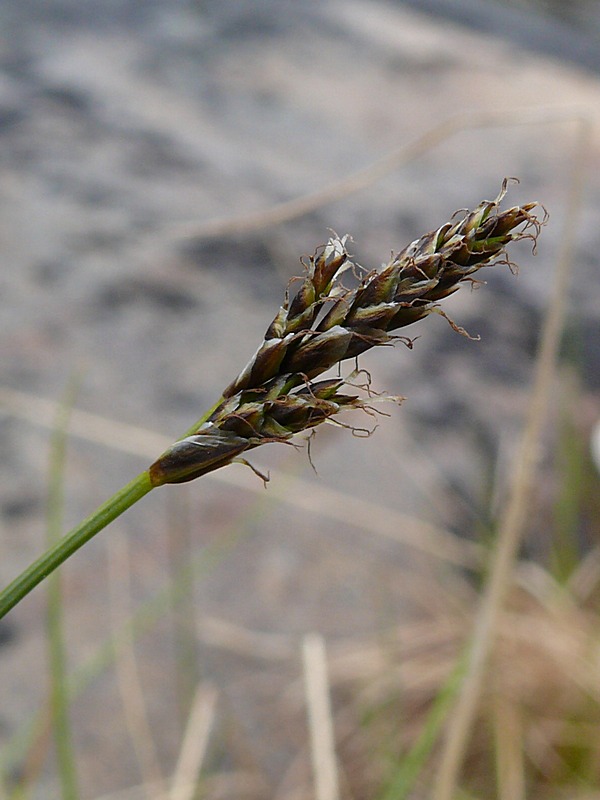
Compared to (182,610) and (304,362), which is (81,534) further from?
(182,610)

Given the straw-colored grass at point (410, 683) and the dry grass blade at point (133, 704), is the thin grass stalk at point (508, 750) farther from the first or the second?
the dry grass blade at point (133, 704)

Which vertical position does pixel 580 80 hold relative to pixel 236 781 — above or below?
above

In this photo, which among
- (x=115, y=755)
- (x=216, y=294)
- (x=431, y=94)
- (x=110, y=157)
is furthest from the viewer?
(x=431, y=94)

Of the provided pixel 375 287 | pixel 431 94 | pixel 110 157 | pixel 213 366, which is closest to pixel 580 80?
pixel 431 94

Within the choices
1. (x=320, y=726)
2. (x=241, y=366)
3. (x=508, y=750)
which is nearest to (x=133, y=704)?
(x=320, y=726)

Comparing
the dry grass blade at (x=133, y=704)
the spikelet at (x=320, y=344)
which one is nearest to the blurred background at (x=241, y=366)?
the dry grass blade at (x=133, y=704)

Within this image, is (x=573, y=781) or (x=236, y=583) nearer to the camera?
(x=573, y=781)

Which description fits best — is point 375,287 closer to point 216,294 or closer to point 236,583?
point 236,583
